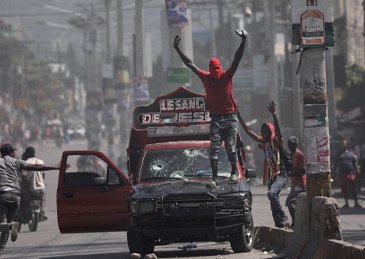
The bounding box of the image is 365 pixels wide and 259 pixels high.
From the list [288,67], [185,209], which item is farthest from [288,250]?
[288,67]

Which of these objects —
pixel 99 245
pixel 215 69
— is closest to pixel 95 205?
pixel 215 69

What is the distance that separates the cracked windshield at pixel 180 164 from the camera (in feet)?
52.5

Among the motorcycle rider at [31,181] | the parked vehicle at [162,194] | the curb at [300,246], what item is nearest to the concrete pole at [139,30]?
the motorcycle rider at [31,181]

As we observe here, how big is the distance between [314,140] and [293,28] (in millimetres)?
1378

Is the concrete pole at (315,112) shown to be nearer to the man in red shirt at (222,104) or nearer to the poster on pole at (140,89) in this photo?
the man in red shirt at (222,104)

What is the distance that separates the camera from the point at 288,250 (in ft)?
48.4

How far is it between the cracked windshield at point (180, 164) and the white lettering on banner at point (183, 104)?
2.12 meters

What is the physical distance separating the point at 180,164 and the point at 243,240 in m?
1.37

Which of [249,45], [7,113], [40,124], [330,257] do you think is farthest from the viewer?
[40,124]

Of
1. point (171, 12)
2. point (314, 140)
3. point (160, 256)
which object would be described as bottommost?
point (160, 256)

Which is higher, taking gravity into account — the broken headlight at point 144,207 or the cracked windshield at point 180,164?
the cracked windshield at point 180,164

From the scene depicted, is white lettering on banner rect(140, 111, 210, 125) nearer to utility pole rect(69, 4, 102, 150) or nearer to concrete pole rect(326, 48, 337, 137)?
concrete pole rect(326, 48, 337, 137)

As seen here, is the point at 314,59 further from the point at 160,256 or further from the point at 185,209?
the point at 160,256

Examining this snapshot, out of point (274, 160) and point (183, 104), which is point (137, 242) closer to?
point (274, 160)
